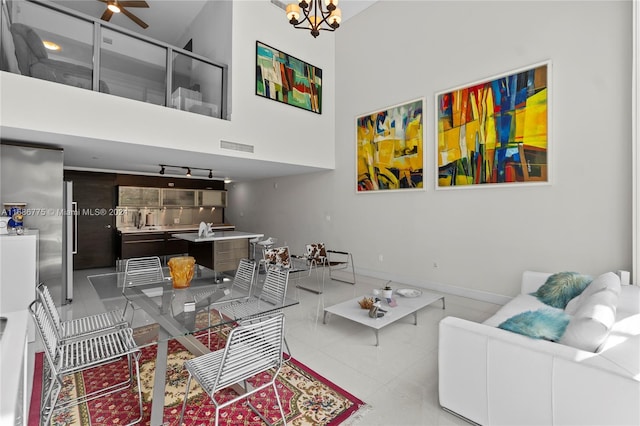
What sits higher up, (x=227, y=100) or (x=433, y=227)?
(x=227, y=100)

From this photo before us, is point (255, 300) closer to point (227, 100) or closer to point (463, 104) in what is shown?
point (227, 100)

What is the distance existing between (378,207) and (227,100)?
3.45 metres

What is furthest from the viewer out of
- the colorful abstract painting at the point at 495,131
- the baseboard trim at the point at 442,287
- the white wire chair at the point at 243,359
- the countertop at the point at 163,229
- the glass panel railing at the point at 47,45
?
the countertop at the point at 163,229

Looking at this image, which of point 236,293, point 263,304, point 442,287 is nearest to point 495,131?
point 442,287

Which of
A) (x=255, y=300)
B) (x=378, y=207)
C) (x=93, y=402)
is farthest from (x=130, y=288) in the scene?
(x=378, y=207)

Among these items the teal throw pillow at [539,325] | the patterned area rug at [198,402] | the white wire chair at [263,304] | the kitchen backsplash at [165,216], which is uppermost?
the kitchen backsplash at [165,216]

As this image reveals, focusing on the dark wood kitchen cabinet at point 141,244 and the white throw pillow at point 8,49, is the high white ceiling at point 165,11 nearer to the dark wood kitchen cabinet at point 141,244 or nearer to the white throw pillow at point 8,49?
the white throw pillow at point 8,49

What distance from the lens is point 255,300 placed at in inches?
104

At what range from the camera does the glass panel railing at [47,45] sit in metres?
3.51

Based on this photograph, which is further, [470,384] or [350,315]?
[350,315]

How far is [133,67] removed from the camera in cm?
430

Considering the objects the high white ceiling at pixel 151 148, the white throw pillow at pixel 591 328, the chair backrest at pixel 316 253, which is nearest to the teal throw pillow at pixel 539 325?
the white throw pillow at pixel 591 328

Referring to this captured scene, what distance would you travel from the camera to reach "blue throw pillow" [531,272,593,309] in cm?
311

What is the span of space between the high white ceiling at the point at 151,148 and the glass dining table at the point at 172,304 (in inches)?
85.6
